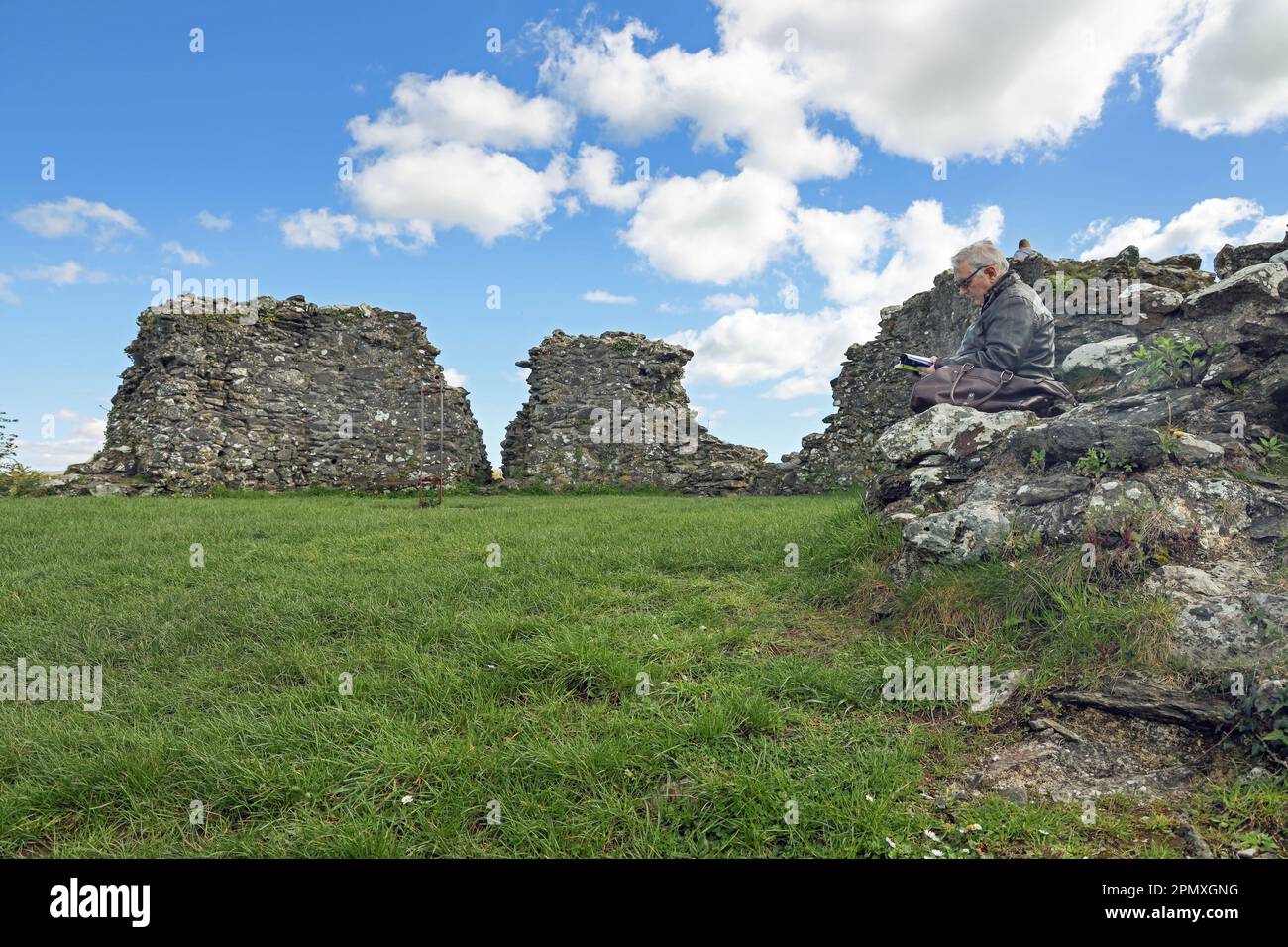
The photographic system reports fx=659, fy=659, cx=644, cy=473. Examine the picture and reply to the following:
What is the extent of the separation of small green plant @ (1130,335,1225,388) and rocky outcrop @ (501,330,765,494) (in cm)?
1224

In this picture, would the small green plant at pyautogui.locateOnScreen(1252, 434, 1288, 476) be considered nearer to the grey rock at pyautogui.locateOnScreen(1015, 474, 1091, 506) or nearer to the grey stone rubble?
the grey stone rubble

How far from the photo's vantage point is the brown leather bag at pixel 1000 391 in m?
6.21

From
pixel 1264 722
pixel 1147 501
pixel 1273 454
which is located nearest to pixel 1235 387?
pixel 1273 454

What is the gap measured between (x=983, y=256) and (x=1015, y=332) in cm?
80

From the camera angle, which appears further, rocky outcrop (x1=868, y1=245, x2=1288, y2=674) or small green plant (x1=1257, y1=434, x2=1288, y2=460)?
small green plant (x1=1257, y1=434, x2=1288, y2=460)

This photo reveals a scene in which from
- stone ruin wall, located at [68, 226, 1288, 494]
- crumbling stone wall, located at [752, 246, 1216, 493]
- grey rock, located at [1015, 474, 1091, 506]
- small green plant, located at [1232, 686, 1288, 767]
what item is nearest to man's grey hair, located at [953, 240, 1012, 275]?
grey rock, located at [1015, 474, 1091, 506]

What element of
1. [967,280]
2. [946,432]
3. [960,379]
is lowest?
[946,432]

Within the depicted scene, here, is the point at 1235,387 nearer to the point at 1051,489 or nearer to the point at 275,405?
the point at 1051,489

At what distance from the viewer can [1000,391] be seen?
6.24 m

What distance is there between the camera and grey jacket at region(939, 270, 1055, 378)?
20.7 feet

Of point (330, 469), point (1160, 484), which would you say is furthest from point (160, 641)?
point (330, 469)
